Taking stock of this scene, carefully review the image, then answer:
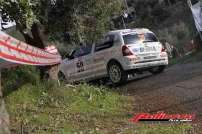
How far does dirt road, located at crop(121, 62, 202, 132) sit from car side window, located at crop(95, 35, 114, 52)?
1492 mm

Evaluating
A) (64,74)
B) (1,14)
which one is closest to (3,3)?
(1,14)

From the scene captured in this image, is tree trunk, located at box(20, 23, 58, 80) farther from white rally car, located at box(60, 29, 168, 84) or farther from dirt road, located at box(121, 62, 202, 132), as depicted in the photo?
white rally car, located at box(60, 29, 168, 84)

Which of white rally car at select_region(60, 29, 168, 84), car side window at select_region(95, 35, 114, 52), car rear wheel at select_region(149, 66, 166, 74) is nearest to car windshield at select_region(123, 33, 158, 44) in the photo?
white rally car at select_region(60, 29, 168, 84)

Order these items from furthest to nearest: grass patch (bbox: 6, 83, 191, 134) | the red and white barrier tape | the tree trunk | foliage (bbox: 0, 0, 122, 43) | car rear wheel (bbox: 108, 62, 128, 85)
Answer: car rear wheel (bbox: 108, 62, 128, 85) < the tree trunk < foliage (bbox: 0, 0, 122, 43) < grass patch (bbox: 6, 83, 191, 134) < the red and white barrier tape

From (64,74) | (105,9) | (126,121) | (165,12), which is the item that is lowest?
(126,121)

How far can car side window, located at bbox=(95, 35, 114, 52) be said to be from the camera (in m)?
19.7

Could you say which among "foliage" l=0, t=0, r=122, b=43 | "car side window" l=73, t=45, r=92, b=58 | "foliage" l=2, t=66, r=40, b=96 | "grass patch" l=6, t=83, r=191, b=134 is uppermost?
"foliage" l=0, t=0, r=122, b=43

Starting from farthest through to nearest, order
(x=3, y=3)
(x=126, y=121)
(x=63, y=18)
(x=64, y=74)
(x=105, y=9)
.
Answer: (x=64, y=74) → (x=105, y=9) → (x=63, y=18) → (x=126, y=121) → (x=3, y=3)

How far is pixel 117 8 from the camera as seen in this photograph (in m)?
17.6

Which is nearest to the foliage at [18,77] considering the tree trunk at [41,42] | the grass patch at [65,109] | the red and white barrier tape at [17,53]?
the grass patch at [65,109]

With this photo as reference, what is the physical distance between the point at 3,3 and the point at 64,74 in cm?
1301

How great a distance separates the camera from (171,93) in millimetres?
15156

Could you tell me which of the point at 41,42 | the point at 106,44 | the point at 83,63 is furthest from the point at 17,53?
the point at 83,63

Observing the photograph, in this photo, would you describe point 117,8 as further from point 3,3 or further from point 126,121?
point 3,3
